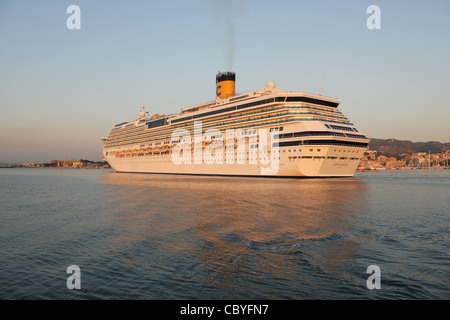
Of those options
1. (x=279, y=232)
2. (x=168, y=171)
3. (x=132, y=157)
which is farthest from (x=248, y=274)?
(x=132, y=157)

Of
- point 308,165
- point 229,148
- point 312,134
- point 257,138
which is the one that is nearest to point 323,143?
point 312,134

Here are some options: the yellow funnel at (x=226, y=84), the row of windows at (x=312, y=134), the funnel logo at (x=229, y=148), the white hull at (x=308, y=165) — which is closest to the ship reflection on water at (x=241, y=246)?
the white hull at (x=308, y=165)

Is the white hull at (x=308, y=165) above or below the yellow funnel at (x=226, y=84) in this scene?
below

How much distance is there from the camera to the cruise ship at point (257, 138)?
53375 millimetres

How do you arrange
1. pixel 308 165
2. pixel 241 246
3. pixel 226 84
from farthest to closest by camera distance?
pixel 226 84, pixel 308 165, pixel 241 246

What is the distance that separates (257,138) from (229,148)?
879 centimetres

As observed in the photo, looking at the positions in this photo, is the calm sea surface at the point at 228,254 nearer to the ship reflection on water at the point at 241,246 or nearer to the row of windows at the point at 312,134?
the ship reflection on water at the point at 241,246

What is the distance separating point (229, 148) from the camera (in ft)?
226

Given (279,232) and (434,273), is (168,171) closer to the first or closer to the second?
(279,232)

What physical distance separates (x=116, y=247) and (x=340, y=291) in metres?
9.53

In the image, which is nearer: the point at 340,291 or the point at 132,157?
the point at 340,291

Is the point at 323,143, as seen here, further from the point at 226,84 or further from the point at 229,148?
the point at 226,84
